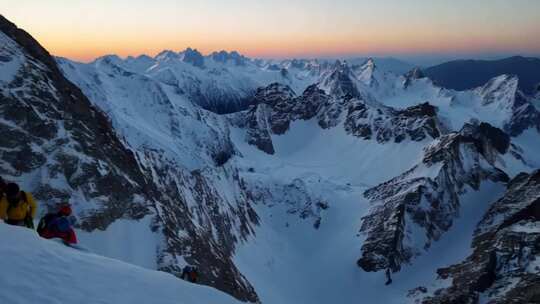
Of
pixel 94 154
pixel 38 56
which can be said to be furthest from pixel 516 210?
pixel 38 56

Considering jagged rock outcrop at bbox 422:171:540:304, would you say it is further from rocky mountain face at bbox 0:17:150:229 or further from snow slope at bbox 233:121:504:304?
rocky mountain face at bbox 0:17:150:229

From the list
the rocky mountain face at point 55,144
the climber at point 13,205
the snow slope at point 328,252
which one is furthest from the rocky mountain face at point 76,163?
the climber at point 13,205

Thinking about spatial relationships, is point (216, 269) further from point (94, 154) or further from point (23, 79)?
point (23, 79)

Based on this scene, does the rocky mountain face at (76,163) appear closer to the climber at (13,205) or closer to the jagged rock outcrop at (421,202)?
the climber at (13,205)

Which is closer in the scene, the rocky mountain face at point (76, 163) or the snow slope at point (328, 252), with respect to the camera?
the rocky mountain face at point (76, 163)

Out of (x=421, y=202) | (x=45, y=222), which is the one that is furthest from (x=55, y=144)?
(x=421, y=202)

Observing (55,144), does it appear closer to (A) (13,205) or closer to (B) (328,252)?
(A) (13,205)

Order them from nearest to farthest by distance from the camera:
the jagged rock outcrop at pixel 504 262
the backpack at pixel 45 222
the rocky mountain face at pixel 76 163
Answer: the backpack at pixel 45 222 < the rocky mountain face at pixel 76 163 < the jagged rock outcrop at pixel 504 262
